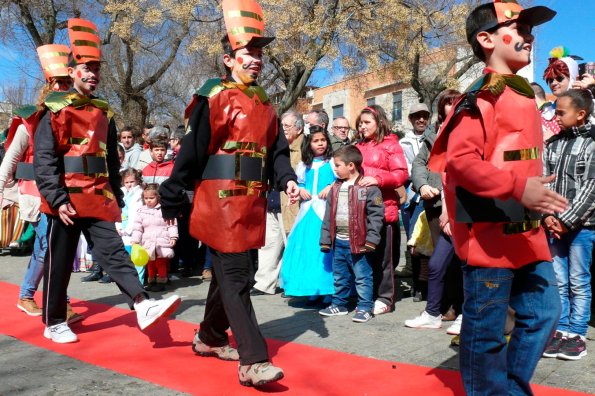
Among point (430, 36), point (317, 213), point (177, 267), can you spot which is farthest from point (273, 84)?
point (317, 213)

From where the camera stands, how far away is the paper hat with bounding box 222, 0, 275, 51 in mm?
3809

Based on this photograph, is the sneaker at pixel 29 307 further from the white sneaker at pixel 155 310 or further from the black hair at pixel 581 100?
the black hair at pixel 581 100

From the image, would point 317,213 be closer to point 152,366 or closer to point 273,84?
point 152,366

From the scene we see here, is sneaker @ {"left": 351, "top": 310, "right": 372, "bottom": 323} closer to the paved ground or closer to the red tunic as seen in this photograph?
the paved ground

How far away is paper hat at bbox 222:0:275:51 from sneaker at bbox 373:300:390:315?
275 cm

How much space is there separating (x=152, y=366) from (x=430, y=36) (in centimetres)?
1833

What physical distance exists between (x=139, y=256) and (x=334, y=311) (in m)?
2.38

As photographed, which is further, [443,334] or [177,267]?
[177,267]

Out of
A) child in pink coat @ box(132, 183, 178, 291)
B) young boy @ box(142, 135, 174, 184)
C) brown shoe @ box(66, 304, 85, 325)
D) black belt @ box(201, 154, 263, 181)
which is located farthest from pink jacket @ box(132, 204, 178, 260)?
black belt @ box(201, 154, 263, 181)

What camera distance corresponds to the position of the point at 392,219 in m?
5.81

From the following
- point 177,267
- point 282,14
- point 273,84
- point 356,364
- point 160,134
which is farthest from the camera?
point 273,84

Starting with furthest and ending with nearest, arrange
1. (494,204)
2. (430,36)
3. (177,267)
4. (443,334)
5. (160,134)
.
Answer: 1. (430,36)
2. (177,267)
3. (160,134)
4. (443,334)
5. (494,204)

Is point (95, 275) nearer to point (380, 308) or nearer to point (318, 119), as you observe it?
point (318, 119)

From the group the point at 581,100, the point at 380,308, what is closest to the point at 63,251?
the point at 380,308
